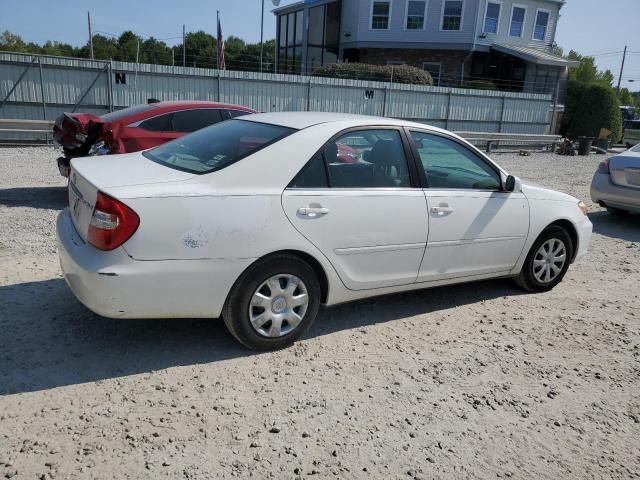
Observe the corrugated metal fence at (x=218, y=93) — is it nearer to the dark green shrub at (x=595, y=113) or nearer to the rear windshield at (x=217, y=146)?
the dark green shrub at (x=595, y=113)

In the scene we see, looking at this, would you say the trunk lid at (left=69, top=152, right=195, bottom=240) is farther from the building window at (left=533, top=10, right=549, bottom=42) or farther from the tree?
the tree

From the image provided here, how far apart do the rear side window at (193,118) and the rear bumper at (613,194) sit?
604 centimetres

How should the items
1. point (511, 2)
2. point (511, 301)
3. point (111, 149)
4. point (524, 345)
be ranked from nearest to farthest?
point (524, 345), point (511, 301), point (111, 149), point (511, 2)

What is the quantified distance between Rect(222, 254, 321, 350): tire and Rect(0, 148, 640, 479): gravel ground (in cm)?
16

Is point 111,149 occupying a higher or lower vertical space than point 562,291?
higher

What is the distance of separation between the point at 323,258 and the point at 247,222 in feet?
2.02

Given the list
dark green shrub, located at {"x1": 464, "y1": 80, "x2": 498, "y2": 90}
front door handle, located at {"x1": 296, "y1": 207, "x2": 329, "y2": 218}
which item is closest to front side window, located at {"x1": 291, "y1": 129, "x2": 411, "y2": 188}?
front door handle, located at {"x1": 296, "y1": 207, "x2": 329, "y2": 218}

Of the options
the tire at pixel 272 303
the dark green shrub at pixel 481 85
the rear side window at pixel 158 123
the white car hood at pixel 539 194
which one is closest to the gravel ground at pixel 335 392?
the tire at pixel 272 303

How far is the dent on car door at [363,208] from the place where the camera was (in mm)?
3719

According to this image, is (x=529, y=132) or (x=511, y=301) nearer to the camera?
(x=511, y=301)

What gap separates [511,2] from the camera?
32.4 m

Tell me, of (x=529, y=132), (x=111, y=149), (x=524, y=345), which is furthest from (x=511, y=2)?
(x=524, y=345)

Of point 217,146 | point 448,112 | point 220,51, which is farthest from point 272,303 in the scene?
point 220,51

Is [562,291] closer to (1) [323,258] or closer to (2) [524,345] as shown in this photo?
(2) [524,345]
